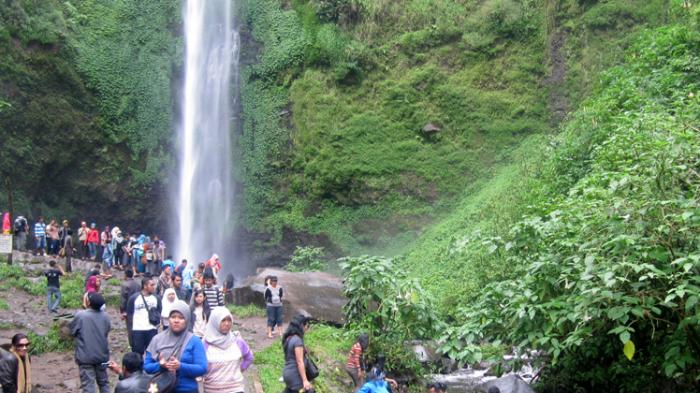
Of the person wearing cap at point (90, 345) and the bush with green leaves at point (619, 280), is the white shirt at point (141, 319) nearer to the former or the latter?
the person wearing cap at point (90, 345)

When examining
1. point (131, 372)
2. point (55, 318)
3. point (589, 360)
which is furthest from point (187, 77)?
point (131, 372)

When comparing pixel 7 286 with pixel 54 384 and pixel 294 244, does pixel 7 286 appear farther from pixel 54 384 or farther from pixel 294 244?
pixel 294 244

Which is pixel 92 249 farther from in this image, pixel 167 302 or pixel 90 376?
pixel 90 376

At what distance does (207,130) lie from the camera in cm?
2720

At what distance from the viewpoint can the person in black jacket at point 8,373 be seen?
6.49 m

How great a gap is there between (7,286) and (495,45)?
17.4 metres

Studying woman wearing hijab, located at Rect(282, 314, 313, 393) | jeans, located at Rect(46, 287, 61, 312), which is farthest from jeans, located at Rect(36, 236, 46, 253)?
woman wearing hijab, located at Rect(282, 314, 313, 393)

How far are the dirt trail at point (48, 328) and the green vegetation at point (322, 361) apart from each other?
302mm

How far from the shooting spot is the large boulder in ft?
50.3

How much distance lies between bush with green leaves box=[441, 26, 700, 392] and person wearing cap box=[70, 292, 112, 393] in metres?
4.21

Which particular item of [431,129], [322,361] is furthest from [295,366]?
[431,129]

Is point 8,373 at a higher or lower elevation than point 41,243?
lower

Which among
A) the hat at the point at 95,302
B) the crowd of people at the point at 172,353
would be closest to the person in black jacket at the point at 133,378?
the crowd of people at the point at 172,353

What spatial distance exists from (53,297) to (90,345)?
25.0 feet
